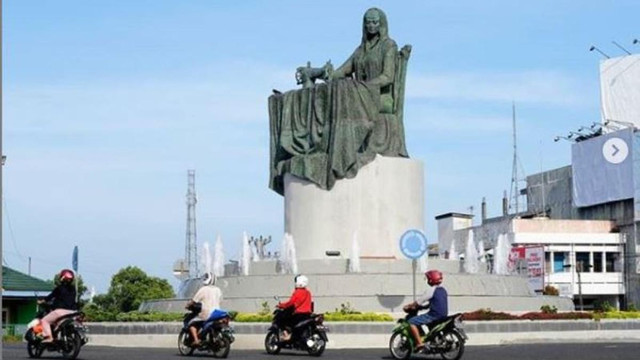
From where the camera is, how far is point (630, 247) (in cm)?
7775

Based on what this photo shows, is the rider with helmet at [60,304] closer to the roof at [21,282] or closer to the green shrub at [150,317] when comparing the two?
the green shrub at [150,317]

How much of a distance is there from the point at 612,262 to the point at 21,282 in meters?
49.3

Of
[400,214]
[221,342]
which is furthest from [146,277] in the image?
[221,342]

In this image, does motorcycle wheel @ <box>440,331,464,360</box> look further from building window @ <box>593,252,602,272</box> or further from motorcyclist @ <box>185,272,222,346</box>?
building window @ <box>593,252,602,272</box>

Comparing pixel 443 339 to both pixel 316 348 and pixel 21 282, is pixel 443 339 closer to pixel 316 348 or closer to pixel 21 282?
pixel 316 348

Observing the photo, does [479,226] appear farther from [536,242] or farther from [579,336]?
[579,336]

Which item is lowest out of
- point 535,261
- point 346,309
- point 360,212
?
point 346,309

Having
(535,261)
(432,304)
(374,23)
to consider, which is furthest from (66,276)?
(535,261)

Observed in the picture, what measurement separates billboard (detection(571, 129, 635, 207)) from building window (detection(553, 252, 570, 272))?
435 centimetres

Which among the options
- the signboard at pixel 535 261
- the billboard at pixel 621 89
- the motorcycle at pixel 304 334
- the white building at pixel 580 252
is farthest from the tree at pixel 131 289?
the motorcycle at pixel 304 334

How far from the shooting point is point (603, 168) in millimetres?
78188

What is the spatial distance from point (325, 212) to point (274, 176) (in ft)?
8.86

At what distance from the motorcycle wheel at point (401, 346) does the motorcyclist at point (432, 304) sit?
239mm

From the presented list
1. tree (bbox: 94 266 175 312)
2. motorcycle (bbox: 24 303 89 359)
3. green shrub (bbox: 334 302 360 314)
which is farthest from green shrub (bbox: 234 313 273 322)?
tree (bbox: 94 266 175 312)
